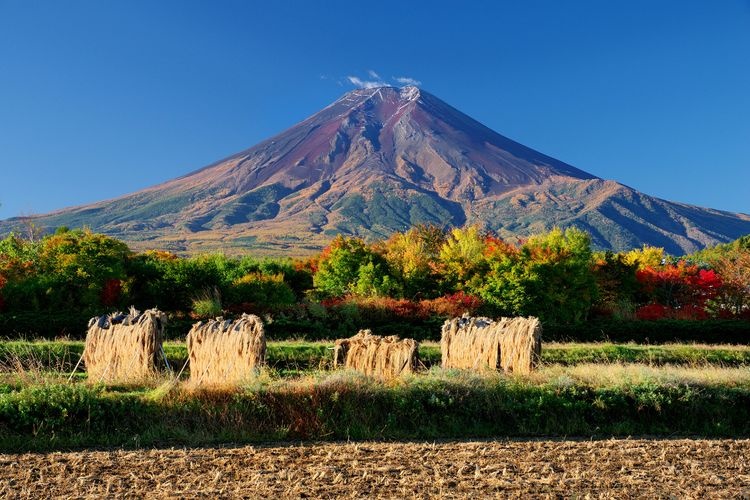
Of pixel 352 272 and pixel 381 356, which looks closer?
pixel 381 356

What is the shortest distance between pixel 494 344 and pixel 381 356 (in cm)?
228

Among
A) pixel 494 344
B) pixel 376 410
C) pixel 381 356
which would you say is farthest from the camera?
pixel 494 344

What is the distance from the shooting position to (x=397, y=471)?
7094 millimetres

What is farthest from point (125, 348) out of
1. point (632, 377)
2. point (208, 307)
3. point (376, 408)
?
point (208, 307)

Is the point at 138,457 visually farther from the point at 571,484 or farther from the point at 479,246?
the point at 479,246

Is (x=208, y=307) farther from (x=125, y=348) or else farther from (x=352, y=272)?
(x=125, y=348)

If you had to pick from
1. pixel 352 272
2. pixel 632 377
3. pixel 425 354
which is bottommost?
pixel 425 354

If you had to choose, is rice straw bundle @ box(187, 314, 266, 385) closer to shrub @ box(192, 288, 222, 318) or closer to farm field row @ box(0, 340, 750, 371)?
farm field row @ box(0, 340, 750, 371)

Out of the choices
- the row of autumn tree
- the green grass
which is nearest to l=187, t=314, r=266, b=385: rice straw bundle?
the green grass

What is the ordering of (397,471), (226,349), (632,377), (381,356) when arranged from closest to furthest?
(397,471)
(632,377)
(226,349)
(381,356)

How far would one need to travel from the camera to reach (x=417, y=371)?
1123 centimetres

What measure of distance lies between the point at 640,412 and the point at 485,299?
638 inches

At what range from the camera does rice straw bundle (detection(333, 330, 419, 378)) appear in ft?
37.2

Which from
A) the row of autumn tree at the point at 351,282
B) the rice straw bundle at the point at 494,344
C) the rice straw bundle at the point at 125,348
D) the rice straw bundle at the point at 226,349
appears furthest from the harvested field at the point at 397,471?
the row of autumn tree at the point at 351,282
